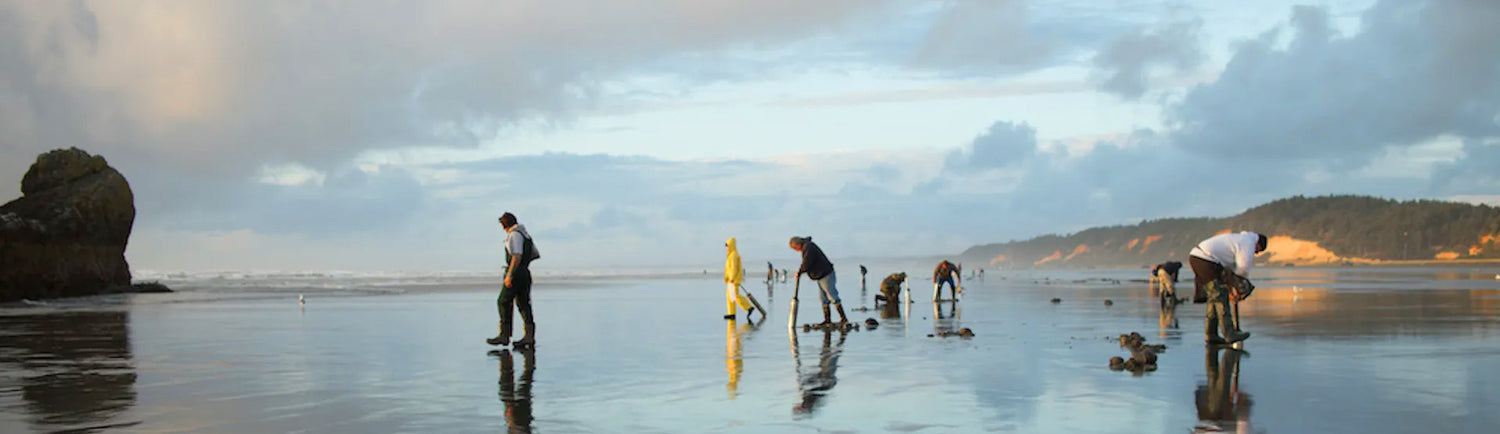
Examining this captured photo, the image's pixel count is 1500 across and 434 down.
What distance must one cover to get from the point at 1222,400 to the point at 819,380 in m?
4.20

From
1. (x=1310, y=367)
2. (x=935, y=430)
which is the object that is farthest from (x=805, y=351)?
(x=935, y=430)

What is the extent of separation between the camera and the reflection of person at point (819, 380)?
11.1 meters

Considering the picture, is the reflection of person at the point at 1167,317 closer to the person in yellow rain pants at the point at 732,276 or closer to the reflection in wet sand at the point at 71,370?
the person in yellow rain pants at the point at 732,276

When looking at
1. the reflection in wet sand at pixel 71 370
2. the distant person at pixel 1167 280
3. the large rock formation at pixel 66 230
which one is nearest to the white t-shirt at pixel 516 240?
the reflection in wet sand at pixel 71 370

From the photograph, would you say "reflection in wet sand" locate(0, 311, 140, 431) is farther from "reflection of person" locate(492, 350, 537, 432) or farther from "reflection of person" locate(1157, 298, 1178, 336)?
"reflection of person" locate(1157, 298, 1178, 336)

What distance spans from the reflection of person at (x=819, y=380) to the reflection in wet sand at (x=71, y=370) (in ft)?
19.0

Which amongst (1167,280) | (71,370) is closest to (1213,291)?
(1167,280)

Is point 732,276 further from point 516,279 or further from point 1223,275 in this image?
point 1223,275

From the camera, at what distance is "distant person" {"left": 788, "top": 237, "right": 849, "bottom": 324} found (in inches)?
894

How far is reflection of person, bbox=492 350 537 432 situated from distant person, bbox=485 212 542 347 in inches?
14.8

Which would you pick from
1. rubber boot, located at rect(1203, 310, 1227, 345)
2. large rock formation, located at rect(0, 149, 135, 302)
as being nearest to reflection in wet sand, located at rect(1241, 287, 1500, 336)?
rubber boot, located at rect(1203, 310, 1227, 345)

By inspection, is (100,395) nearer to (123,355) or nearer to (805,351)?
(123,355)

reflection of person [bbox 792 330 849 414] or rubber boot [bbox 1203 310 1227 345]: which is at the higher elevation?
rubber boot [bbox 1203 310 1227 345]

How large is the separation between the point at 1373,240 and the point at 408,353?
202 m
